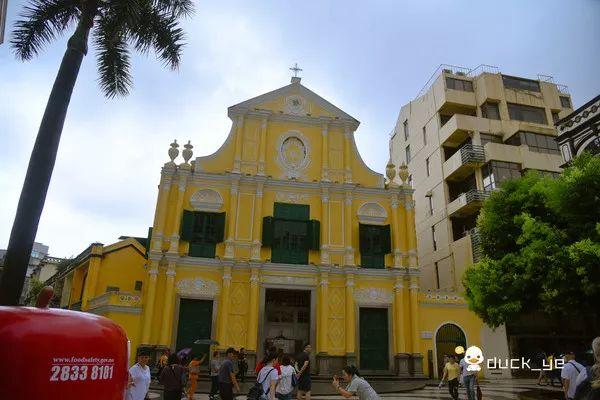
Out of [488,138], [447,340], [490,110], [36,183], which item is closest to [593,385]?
[36,183]

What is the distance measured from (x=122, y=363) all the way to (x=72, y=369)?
50 centimetres

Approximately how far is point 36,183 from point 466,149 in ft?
76.3

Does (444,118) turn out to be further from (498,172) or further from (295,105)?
(295,105)

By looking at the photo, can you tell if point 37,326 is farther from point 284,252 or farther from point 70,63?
point 284,252

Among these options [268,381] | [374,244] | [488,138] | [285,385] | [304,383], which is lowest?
[304,383]

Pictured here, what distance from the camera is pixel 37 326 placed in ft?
9.98

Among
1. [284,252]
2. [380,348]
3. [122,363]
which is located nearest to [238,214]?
[284,252]

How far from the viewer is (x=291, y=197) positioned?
21766 mm

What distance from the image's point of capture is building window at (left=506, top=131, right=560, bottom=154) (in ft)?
87.4

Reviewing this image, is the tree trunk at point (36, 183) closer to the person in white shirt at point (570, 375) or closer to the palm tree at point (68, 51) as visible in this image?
the palm tree at point (68, 51)

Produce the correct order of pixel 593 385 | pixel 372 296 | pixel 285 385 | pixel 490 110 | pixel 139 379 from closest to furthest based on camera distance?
1. pixel 593 385
2. pixel 139 379
3. pixel 285 385
4. pixel 372 296
5. pixel 490 110

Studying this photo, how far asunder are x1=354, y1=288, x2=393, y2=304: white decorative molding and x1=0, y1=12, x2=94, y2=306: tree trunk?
14.9 metres

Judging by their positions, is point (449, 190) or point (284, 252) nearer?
point (284, 252)

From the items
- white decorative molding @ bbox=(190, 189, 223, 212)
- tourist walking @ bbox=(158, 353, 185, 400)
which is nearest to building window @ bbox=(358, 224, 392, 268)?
white decorative molding @ bbox=(190, 189, 223, 212)
